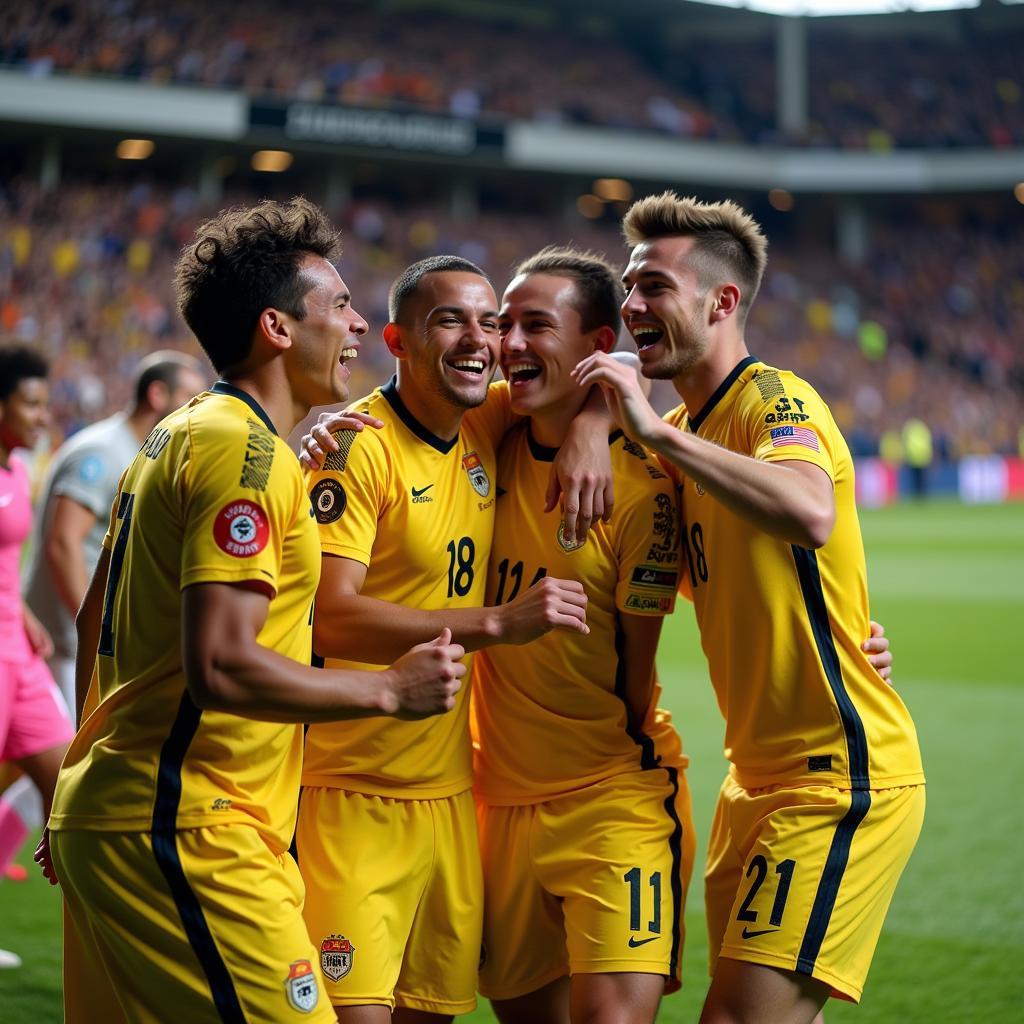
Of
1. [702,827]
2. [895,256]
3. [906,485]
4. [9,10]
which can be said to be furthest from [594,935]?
[895,256]

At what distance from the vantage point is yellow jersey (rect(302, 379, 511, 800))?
3.49m

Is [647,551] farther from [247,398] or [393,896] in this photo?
[247,398]

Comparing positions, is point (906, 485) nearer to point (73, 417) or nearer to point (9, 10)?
point (73, 417)

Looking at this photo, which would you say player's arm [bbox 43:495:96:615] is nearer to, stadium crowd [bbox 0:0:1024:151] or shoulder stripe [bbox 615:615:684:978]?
shoulder stripe [bbox 615:615:684:978]

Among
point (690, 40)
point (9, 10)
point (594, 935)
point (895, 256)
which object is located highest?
point (690, 40)

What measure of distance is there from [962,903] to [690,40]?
4374 cm

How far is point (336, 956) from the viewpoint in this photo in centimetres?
330

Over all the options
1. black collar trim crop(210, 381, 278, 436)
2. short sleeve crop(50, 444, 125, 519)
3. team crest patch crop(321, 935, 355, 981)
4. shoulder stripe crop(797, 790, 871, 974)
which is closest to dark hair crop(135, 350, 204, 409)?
short sleeve crop(50, 444, 125, 519)

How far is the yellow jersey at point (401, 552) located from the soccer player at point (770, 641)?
0.63 metres

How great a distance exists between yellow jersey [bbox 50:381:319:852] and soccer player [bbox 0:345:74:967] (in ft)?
8.43

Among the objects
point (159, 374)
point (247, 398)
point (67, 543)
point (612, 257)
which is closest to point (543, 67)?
point (612, 257)

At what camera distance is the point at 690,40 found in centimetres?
4522

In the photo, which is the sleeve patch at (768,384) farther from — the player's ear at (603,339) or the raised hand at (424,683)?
the raised hand at (424,683)

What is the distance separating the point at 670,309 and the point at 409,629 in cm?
121
